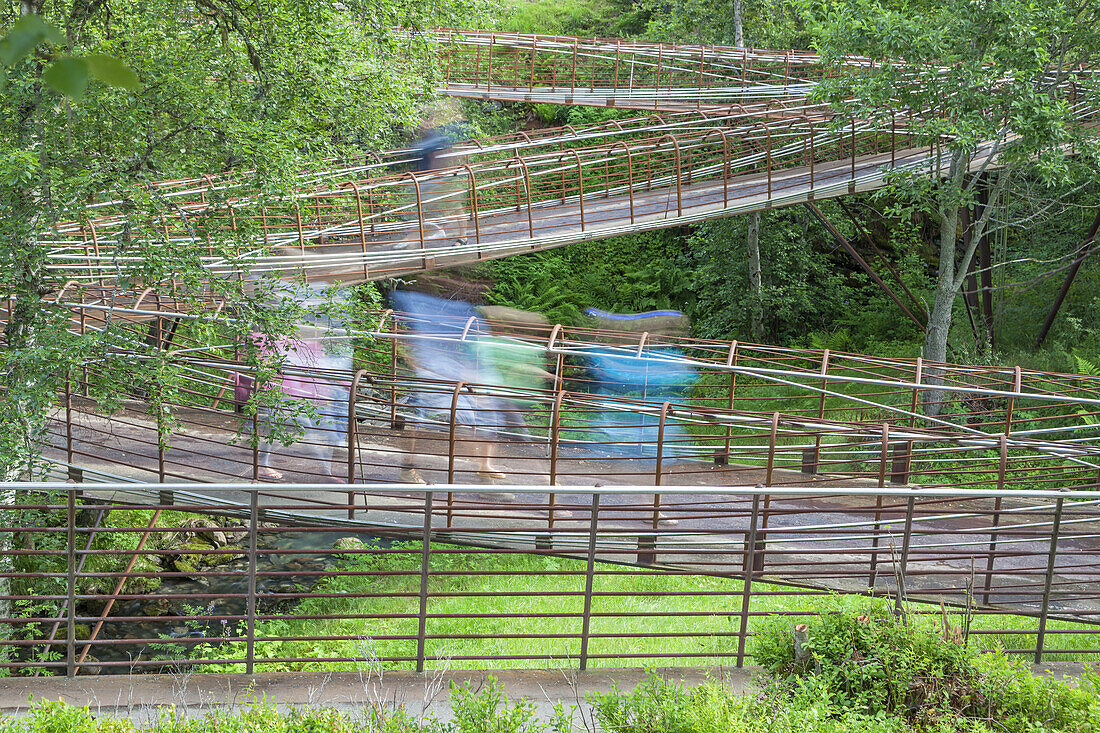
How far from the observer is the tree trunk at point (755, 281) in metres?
16.2

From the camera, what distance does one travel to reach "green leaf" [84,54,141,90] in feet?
3.96

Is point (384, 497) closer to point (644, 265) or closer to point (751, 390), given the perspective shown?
point (751, 390)

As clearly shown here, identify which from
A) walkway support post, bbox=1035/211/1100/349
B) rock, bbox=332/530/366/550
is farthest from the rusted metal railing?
walkway support post, bbox=1035/211/1100/349

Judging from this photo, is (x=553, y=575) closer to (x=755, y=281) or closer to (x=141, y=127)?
(x=141, y=127)

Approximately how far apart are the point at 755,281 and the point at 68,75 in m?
16.2

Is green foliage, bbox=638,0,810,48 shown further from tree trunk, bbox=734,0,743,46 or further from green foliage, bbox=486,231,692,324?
green foliage, bbox=486,231,692,324

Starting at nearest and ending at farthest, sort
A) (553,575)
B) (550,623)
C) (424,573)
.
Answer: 1. (424,573)
2. (550,623)
3. (553,575)

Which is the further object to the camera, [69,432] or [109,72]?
[69,432]

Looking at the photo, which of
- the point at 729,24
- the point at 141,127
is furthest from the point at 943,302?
the point at 141,127

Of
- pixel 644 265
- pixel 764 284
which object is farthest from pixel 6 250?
pixel 644 265

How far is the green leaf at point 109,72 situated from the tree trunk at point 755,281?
1556 cm

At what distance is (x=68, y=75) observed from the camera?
1262 millimetres

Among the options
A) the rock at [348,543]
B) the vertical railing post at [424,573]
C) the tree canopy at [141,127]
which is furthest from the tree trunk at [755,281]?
the vertical railing post at [424,573]

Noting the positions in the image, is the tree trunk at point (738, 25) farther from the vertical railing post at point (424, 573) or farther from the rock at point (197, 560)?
the vertical railing post at point (424, 573)
